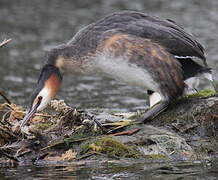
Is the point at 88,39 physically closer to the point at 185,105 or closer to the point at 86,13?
the point at 185,105

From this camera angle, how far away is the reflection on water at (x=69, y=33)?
1245 cm

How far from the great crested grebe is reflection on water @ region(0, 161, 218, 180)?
94cm

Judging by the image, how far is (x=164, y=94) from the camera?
7.93 m

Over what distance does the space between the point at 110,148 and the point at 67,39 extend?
9.76 meters

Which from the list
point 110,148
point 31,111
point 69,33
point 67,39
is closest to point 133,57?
point 110,148

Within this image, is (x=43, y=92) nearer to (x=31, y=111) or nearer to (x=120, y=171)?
(x=31, y=111)

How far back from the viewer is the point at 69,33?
1758cm

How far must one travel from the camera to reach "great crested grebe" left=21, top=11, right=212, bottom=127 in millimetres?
7777

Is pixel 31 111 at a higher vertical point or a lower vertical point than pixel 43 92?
lower

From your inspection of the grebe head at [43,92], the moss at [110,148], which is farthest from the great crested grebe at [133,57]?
the moss at [110,148]

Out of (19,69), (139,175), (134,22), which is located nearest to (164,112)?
(134,22)

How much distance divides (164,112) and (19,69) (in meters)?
7.07

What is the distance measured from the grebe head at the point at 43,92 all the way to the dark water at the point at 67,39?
912 millimetres

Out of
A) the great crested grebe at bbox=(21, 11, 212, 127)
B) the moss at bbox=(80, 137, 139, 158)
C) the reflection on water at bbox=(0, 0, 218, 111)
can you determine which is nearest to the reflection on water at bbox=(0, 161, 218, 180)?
the moss at bbox=(80, 137, 139, 158)
